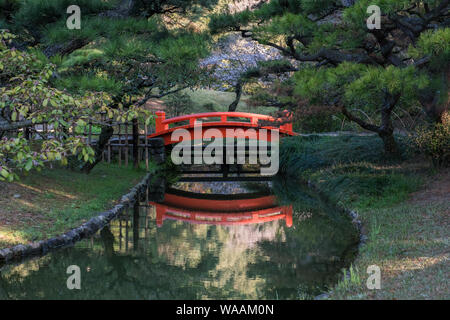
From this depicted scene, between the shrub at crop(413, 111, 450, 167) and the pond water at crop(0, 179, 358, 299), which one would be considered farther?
the shrub at crop(413, 111, 450, 167)

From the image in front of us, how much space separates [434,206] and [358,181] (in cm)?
228

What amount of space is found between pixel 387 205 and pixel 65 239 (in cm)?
484

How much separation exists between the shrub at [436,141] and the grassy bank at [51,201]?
558cm

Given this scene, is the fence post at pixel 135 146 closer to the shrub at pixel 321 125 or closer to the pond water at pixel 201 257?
the pond water at pixel 201 257

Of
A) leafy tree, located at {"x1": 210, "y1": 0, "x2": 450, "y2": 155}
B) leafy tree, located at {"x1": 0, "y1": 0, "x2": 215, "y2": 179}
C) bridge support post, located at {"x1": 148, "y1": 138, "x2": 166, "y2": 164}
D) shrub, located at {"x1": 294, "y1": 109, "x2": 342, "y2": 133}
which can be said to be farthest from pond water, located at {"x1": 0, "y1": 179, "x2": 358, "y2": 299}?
shrub, located at {"x1": 294, "y1": 109, "x2": 342, "y2": 133}

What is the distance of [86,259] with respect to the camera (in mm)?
6734

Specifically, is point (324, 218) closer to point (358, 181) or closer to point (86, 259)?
point (358, 181)

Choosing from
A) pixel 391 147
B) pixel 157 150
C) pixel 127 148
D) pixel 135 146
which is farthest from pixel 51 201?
pixel 157 150

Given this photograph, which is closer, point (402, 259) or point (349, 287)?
point (349, 287)

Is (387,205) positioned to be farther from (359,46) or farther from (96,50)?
(96,50)

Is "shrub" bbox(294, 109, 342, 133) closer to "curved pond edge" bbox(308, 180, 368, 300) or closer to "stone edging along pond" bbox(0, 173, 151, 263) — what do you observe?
"curved pond edge" bbox(308, 180, 368, 300)

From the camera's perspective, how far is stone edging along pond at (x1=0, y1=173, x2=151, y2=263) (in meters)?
6.27

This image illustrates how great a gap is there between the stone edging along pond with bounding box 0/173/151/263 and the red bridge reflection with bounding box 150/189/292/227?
2.69 ft
